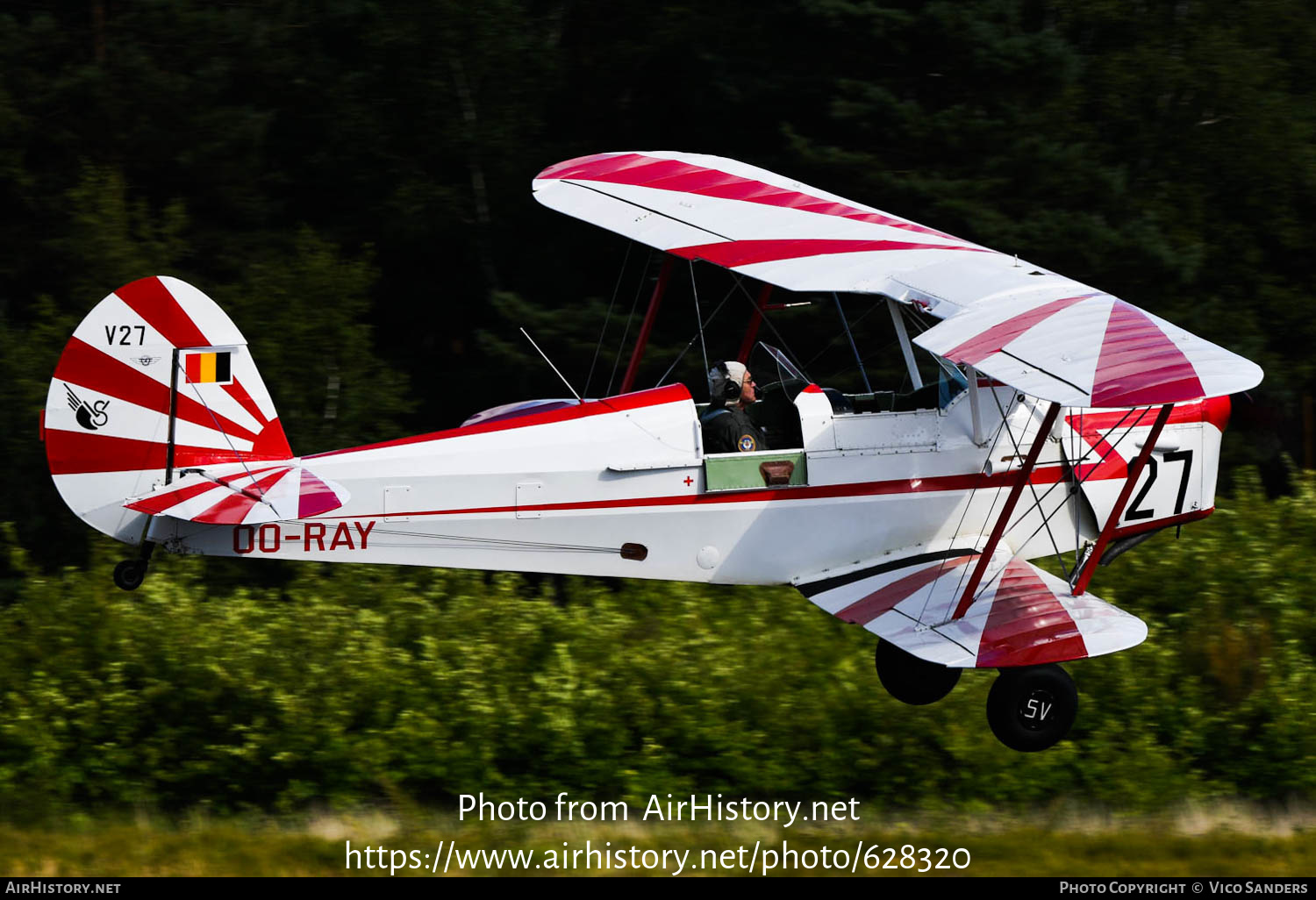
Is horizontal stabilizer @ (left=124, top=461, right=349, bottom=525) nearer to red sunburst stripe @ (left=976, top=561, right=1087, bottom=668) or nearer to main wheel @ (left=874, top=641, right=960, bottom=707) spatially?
red sunburst stripe @ (left=976, top=561, right=1087, bottom=668)

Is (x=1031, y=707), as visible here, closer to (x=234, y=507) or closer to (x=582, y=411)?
(x=582, y=411)

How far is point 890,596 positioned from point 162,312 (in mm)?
4112

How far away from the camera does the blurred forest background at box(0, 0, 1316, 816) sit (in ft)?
35.7

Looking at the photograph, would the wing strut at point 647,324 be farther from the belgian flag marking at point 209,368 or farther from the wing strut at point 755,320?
the belgian flag marking at point 209,368

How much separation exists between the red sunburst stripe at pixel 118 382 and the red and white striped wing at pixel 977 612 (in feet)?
11.2

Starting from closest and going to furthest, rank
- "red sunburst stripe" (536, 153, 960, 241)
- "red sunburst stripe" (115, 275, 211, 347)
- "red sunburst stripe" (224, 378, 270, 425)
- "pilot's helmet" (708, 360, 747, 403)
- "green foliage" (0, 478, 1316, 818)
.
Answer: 1. "red sunburst stripe" (115, 275, 211, 347)
2. "red sunburst stripe" (224, 378, 270, 425)
3. "pilot's helmet" (708, 360, 747, 403)
4. "red sunburst stripe" (536, 153, 960, 241)
5. "green foliage" (0, 478, 1316, 818)

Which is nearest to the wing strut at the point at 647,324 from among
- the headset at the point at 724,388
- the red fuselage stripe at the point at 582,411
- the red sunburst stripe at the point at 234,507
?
the headset at the point at 724,388

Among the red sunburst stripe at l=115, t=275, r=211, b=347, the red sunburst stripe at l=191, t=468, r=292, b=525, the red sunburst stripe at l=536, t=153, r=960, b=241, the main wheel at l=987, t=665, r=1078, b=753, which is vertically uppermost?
the red sunburst stripe at l=536, t=153, r=960, b=241

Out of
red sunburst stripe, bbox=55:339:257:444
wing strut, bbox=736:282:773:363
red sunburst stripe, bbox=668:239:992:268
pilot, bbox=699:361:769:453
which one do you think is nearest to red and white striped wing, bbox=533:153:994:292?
red sunburst stripe, bbox=668:239:992:268

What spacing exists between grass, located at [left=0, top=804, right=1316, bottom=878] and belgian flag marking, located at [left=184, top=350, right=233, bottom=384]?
2616 mm

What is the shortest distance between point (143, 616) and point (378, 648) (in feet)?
7.19

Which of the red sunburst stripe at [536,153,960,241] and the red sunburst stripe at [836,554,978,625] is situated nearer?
the red sunburst stripe at [836,554,978,625]

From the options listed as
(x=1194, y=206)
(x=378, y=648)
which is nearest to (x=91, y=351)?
(x=378, y=648)

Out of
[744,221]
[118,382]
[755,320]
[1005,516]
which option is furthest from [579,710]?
[118,382]
